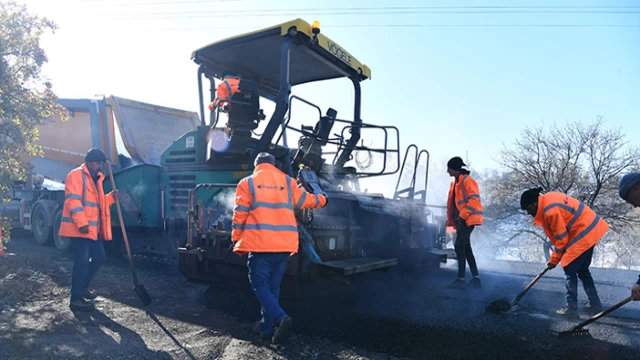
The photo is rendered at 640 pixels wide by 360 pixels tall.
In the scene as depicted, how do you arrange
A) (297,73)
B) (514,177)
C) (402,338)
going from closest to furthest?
(402,338) → (297,73) → (514,177)

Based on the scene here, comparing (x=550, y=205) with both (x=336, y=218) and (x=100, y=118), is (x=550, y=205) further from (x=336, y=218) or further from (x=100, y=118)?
(x=100, y=118)

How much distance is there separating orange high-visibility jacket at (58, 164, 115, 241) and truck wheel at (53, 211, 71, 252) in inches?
133

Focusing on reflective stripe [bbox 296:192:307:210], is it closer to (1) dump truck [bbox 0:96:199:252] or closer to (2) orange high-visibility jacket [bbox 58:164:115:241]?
(2) orange high-visibility jacket [bbox 58:164:115:241]

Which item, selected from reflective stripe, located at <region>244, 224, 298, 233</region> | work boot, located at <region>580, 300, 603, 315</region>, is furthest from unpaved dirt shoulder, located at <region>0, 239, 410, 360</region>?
work boot, located at <region>580, 300, 603, 315</region>

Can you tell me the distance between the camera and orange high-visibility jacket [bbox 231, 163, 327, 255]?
3426 mm

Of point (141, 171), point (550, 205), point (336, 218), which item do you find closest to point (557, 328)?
point (550, 205)

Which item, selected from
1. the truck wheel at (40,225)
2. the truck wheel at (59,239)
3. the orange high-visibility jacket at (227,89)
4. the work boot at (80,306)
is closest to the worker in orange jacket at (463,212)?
the orange high-visibility jacket at (227,89)

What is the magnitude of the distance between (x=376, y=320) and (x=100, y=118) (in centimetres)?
650

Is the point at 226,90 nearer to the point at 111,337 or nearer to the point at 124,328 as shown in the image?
the point at 124,328

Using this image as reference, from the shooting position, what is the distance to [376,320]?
13.5 ft

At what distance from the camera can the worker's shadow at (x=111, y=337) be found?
316 cm

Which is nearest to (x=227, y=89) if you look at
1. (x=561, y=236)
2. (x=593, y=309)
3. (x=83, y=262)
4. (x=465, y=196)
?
(x=83, y=262)

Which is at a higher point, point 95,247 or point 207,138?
point 207,138

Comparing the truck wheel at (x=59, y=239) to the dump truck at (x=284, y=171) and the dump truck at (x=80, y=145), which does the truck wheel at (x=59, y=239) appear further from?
the dump truck at (x=284, y=171)
